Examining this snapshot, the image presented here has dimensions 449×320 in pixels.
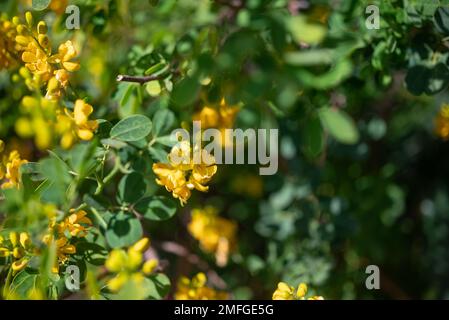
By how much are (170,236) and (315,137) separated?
127 centimetres

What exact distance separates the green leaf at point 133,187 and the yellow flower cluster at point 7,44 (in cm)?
42

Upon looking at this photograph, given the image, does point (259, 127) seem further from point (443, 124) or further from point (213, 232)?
point (213, 232)

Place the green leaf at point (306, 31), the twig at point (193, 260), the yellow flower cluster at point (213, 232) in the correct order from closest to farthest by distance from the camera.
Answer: the green leaf at point (306, 31)
the twig at point (193, 260)
the yellow flower cluster at point (213, 232)

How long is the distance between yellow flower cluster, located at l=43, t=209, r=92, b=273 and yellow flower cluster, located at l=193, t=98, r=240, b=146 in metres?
0.41

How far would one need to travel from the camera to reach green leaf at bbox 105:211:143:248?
3.69 feet

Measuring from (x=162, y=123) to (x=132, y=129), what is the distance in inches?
7.5

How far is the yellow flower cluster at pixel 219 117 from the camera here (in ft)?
4.44

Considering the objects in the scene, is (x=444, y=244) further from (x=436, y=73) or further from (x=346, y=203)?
(x=436, y=73)

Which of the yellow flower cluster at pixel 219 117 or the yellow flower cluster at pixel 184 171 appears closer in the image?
the yellow flower cluster at pixel 184 171

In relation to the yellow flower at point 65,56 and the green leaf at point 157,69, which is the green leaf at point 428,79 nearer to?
the green leaf at point 157,69

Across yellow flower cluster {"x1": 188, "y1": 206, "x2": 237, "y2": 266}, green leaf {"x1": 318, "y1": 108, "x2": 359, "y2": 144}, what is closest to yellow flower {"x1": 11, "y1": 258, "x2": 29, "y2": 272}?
green leaf {"x1": 318, "y1": 108, "x2": 359, "y2": 144}

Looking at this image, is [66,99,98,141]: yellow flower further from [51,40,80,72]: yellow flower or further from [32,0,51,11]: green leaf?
[32,0,51,11]: green leaf

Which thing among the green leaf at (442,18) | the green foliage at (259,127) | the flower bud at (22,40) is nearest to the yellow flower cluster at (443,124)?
the green foliage at (259,127)

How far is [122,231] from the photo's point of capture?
1.14m
